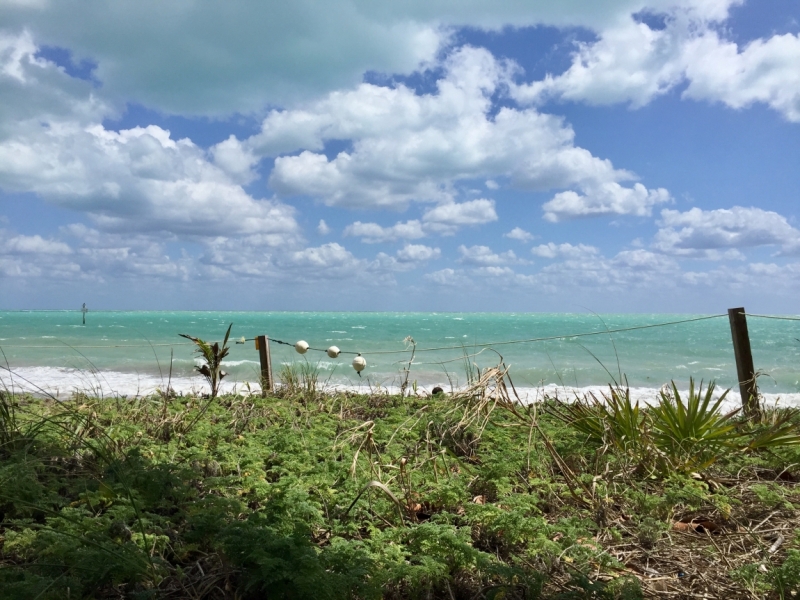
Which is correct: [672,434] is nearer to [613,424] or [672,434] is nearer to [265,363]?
[613,424]

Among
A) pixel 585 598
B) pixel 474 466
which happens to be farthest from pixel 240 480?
pixel 585 598

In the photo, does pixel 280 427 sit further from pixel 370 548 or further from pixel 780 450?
pixel 780 450

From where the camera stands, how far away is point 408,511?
3.07 metres

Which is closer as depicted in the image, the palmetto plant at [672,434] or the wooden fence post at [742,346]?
the palmetto plant at [672,434]

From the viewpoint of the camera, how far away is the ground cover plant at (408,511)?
84.0 inches

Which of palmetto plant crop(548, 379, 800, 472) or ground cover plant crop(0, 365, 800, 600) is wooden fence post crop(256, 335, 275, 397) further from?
palmetto plant crop(548, 379, 800, 472)

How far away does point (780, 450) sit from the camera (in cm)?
416

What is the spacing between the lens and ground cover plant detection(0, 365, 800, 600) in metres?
2.13

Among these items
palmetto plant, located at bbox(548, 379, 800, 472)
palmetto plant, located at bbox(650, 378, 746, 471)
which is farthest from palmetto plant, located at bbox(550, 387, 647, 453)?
palmetto plant, located at bbox(650, 378, 746, 471)

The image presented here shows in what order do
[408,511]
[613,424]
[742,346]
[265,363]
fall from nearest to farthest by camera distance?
1. [408,511]
2. [613,424]
3. [742,346]
4. [265,363]

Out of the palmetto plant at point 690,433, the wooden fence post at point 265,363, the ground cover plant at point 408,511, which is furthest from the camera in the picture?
the wooden fence post at point 265,363

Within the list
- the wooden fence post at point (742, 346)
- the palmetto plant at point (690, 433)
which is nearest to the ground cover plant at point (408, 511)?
the palmetto plant at point (690, 433)

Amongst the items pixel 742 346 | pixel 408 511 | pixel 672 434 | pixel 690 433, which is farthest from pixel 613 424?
pixel 742 346

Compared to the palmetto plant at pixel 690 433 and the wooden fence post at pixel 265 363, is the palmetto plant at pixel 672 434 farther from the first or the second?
the wooden fence post at pixel 265 363
